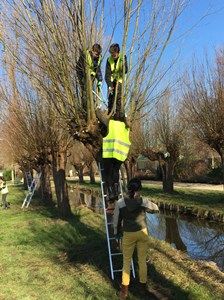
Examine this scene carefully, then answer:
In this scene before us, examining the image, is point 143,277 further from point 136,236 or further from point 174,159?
point 174,159

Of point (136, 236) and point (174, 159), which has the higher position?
point (174, 159)

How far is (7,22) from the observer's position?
1080 cm

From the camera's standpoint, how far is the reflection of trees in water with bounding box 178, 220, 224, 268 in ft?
48.0

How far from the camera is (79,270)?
1003cm

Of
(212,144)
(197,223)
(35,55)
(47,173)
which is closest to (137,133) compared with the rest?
(47,173)

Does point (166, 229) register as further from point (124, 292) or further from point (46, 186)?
point (124, 292)

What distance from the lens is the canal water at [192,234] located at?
49.4ft

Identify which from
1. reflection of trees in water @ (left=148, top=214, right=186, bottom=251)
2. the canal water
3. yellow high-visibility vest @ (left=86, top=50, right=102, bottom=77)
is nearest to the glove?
yellow high-visibility vest @ (left=86, top=50, right=102, bottom=77)

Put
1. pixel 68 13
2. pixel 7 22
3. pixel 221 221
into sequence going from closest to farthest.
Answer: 1. pixel 68 13
2. pixel 7 22
3. pixel 221 221

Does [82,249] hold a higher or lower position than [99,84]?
lower

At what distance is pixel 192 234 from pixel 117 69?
999cm

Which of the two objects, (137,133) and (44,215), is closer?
(44,215)

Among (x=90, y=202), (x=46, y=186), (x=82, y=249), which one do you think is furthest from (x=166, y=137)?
(x=82, y=249)

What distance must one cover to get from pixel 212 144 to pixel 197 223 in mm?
4535
